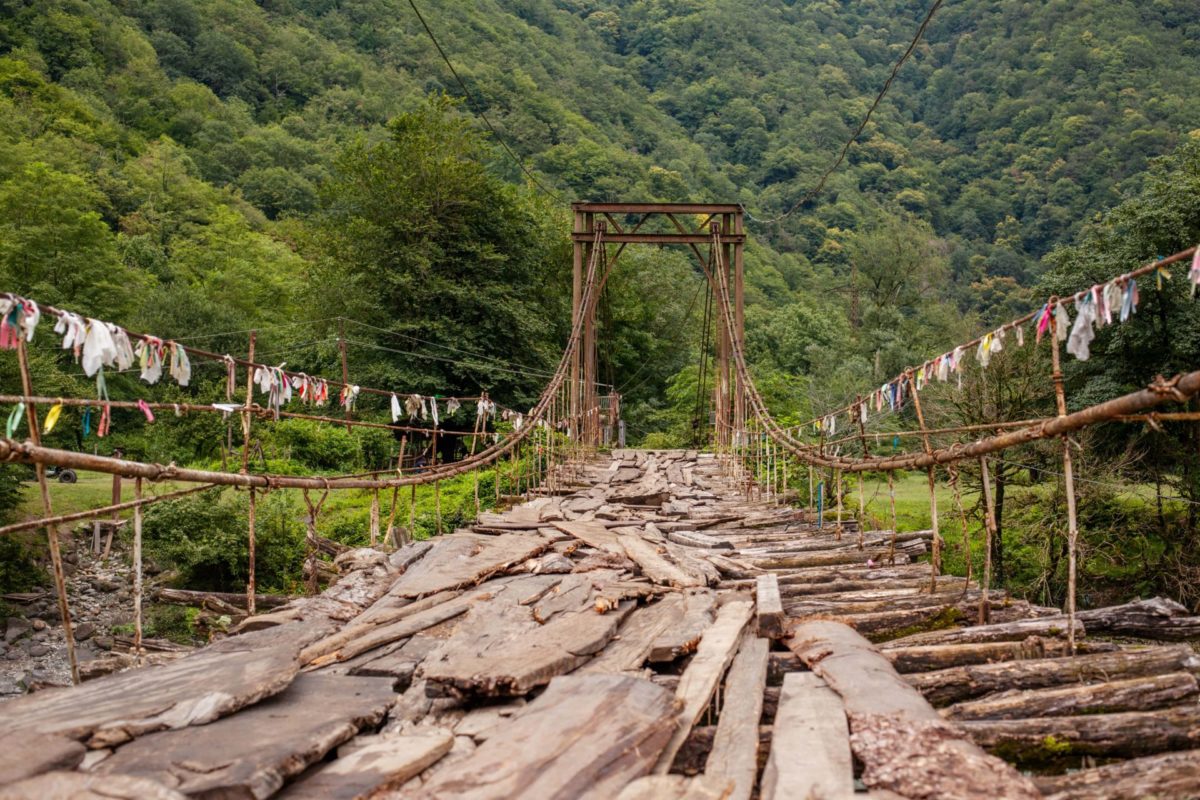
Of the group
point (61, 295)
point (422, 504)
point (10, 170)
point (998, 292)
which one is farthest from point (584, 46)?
point (422, 504)

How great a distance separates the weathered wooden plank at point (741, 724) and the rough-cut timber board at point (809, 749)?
68 millimetres

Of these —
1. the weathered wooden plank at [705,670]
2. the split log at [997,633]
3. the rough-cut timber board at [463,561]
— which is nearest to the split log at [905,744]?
the weathered wooden plank at [705,670]

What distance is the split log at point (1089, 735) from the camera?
3.01 meters

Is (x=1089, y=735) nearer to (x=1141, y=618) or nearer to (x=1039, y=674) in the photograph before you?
(x=1039, y=674)

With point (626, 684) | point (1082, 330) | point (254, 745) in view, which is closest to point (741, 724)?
point (626, 684)

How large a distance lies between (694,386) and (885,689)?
29293 millimetres

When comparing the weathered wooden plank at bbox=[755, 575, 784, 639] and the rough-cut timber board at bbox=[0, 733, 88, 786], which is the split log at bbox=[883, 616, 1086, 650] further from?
the rough-cut timber board at bbox=[0, 733, 88, 786]

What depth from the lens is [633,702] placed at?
10.3 feet

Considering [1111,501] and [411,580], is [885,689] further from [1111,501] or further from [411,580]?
[1111,501]

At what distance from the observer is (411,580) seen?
5.88 m

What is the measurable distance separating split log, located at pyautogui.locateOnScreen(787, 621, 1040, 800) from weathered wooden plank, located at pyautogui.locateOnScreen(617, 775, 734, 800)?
453 millimetres

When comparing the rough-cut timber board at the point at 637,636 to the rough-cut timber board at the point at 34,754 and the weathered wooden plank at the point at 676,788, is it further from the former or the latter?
the rough-cut timber board at the point at 34,754

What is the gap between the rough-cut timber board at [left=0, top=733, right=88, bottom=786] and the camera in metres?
2.47

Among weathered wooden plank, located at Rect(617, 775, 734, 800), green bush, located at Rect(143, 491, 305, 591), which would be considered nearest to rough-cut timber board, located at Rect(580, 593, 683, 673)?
weathered wooden plank, located at Rect(617, 775, 734, 800)
